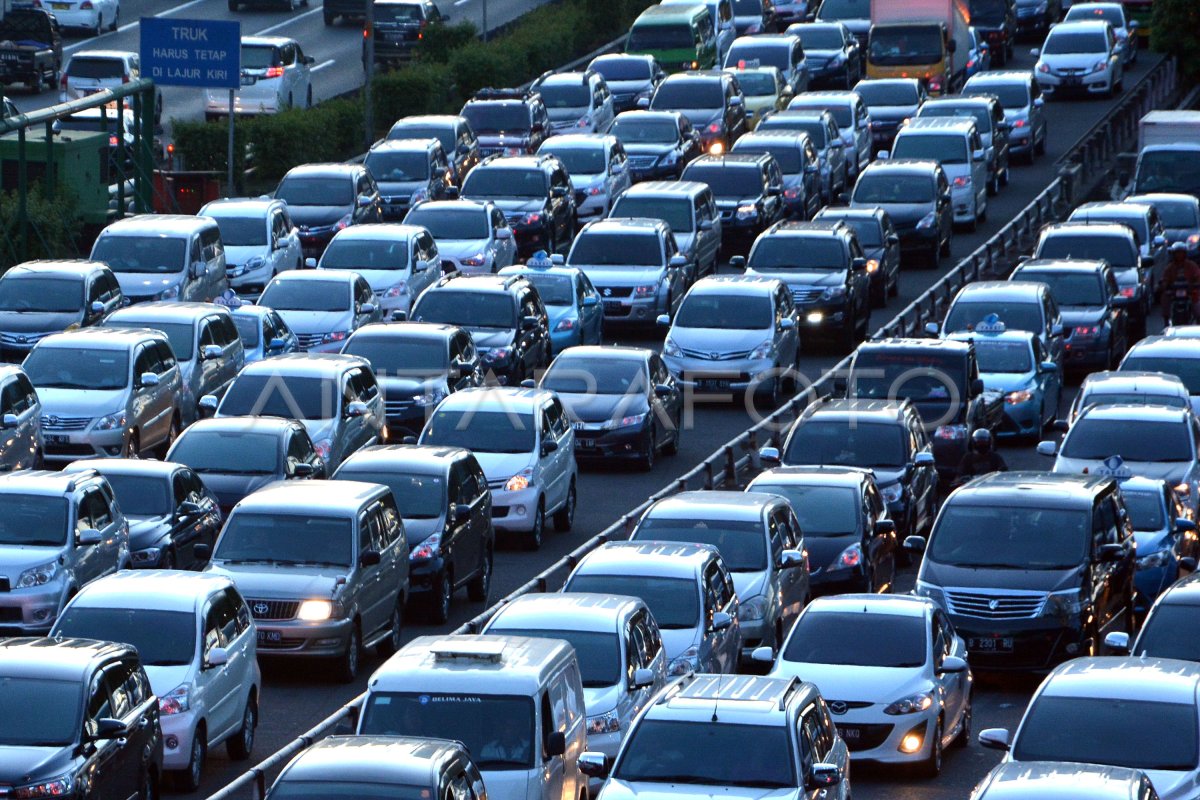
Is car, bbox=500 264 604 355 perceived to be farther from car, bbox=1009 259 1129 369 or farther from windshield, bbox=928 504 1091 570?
windshield, bbox=928 504 1091 570

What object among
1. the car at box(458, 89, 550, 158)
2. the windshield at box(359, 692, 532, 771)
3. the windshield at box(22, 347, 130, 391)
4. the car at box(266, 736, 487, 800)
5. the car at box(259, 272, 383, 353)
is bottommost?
the car at box(458, 89, 550, 158)

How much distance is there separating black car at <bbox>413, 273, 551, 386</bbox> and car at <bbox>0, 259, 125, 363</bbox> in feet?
13.9

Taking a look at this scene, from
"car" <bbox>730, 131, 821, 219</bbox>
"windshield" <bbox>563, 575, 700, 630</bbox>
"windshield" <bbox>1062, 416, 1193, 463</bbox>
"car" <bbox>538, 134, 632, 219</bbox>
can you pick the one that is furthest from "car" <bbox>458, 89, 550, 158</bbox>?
"windshield" <bbox>563, 575, 700, 630</bbox>

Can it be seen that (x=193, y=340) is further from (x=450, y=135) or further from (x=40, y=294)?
(x=450, y=135)

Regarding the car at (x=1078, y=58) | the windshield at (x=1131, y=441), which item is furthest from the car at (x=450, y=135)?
the windshield at (x=1131, y=441)

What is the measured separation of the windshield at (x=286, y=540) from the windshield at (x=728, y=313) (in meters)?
12.8

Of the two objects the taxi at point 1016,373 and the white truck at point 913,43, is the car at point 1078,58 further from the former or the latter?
the taxi at point 1016,373

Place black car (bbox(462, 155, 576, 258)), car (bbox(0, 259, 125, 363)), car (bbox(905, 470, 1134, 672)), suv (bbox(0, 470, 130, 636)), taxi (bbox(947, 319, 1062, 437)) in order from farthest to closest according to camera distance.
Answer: black car (bbox(462, 155, 576, 258)) → taxi (bbox(947, 319, 1062, 437)) → car (bbox(0, 259, 125, 363)) → car (bbox(905, 470, 1134, 672)) → suv (bbox(0, 470, 130, 636))

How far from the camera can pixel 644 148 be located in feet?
168

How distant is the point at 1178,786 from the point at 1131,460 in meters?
12.4

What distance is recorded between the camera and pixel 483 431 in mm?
29984

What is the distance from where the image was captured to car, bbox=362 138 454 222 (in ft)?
155

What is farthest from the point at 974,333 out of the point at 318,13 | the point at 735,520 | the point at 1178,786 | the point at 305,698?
the point at 318,13

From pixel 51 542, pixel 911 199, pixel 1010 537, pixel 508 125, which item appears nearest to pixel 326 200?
pixel 508 125
